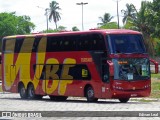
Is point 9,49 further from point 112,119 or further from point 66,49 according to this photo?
point 112,119

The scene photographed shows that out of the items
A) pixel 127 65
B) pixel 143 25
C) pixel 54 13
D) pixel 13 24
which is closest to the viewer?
pixel 127 65

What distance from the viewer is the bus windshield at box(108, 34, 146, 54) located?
1156 inches

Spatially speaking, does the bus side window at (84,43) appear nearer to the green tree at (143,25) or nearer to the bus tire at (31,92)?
the bus tire at (31,92)

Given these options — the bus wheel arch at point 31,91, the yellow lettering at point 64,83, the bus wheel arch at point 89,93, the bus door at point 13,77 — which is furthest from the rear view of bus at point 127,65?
the bus door at point 13,77

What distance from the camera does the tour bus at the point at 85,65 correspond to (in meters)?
29.6

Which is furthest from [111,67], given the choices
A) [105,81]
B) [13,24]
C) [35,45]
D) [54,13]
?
[54,13]

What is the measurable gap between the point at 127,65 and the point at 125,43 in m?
1.09

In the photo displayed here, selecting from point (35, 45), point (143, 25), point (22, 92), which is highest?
point (143, 25)

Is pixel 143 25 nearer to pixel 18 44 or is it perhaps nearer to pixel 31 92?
pixel 18 44

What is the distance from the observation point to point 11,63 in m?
36.4

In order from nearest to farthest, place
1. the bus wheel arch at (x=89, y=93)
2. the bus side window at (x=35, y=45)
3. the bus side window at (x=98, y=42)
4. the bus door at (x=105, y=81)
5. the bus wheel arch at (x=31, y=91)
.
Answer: the bus side window at (x=98, y=42) < the bus door at (x=105, y=81) < the bus wheel arch at (x=89, y=93) < the bus side window at (x=35, y=45) < the bus wheel arch at (x=31, y=91)

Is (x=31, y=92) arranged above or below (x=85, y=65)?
below

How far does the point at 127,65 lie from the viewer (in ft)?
97.8

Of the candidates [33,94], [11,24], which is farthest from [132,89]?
[11,24]
